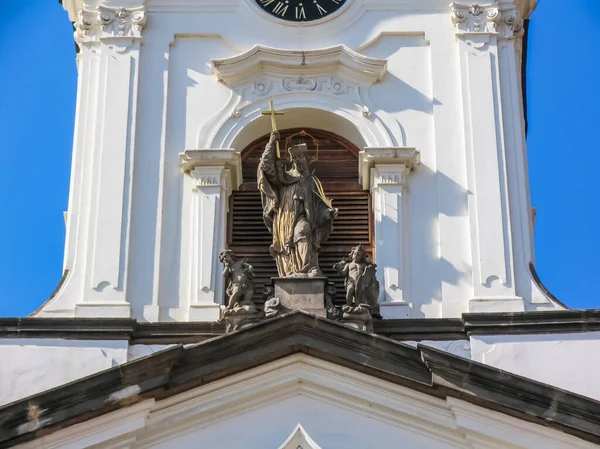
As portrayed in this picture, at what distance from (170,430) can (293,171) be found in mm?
4128

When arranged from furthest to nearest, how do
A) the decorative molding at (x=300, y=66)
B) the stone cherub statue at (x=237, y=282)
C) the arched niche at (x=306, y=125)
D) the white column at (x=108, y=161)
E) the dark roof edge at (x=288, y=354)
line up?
the decorative molding at (x=300, y=66) → the arched niche at (x=306, y=125) → the white column at (x=108, y=161) → the stone cherub statue at (x=237, y=282) → the dark roof edge at (x=288, y=354)

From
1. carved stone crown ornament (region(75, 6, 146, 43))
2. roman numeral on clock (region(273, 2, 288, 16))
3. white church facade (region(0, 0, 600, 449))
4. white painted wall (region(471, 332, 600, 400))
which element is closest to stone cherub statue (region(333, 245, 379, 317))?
white church facade (region(0, 0, 600, 449))

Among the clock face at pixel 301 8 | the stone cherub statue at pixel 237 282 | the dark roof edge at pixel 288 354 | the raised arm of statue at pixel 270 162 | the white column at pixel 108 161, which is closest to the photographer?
the dark roof edge at pixel 288 354

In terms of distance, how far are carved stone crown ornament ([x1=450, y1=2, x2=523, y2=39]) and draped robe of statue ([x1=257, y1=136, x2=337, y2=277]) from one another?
323 cm

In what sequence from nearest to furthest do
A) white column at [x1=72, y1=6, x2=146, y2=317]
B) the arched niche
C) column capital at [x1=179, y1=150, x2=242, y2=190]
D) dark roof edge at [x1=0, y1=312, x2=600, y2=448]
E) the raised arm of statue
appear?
1. dark roof edge at [x1=0, y1=312, x2=600, y2=448]
2. the raised arm of statue
3. white column at [x1=72, y1=6, x2=146, y2=317]
4. column capital at [x1=179, y1=150, x2=242, y2=190]
5. the arched niche

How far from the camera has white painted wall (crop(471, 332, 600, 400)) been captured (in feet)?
72.1

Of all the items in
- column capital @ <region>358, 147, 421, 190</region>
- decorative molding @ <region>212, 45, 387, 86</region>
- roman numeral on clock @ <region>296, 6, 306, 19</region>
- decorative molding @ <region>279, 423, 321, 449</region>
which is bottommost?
decorative molding @ <region>279, 423, 321, 449</region>

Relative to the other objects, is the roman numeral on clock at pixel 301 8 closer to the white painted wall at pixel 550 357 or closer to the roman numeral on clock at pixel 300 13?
the roman numeral on clock at pixel 300 13

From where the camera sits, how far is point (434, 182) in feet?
78.9

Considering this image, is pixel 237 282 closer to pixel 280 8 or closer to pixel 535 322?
pixel 535 322

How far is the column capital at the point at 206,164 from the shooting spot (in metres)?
24.0

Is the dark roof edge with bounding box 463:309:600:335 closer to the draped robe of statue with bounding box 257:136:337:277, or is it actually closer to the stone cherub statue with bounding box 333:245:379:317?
the stone cherub statue with bounding box 333:245:379:317

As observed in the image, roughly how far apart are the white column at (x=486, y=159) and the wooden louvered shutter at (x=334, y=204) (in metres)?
1.34

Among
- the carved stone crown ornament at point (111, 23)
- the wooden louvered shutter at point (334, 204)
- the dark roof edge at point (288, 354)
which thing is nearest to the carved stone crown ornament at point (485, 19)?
the wooden louvered shutter at point (334, 204)
